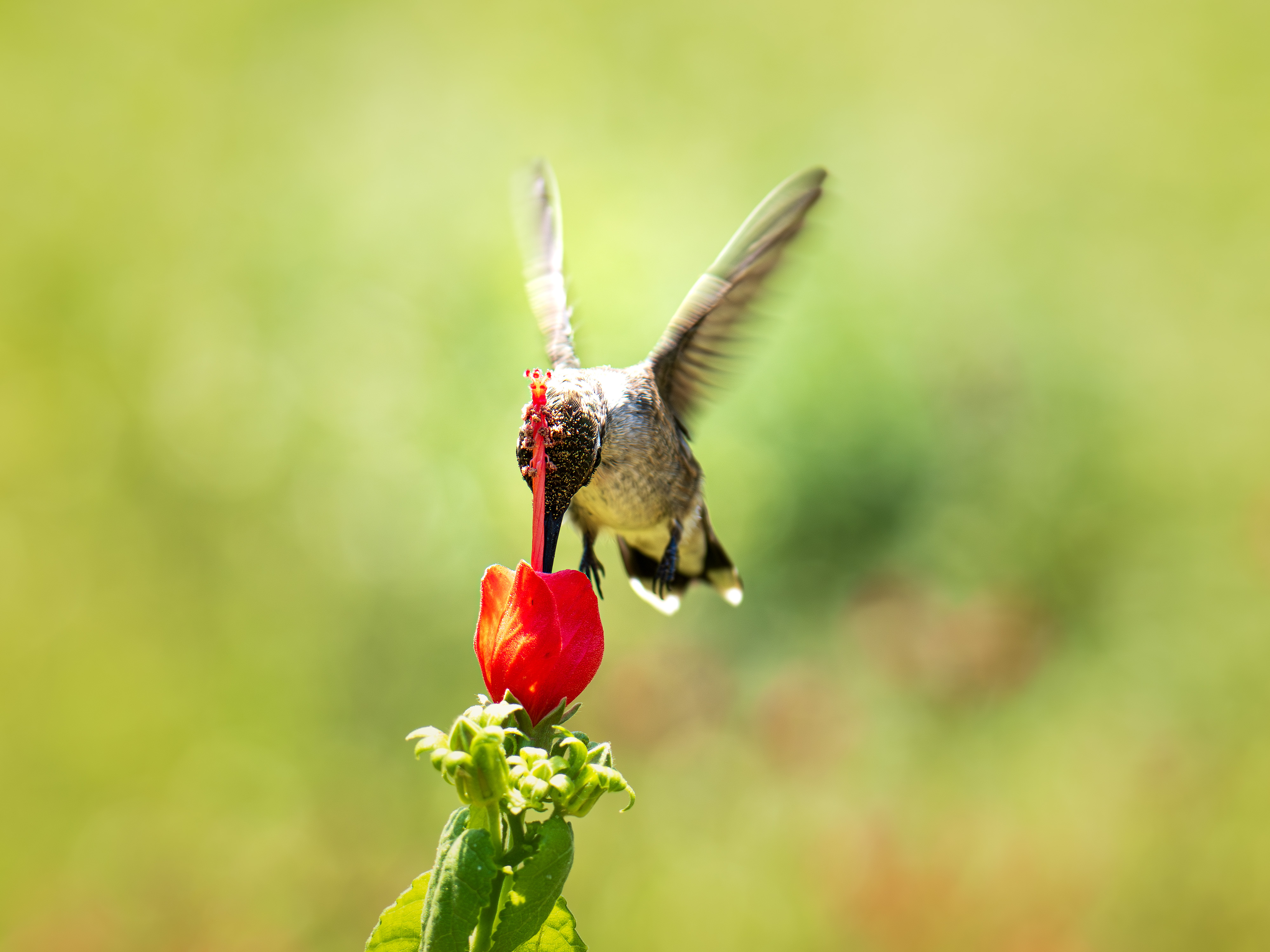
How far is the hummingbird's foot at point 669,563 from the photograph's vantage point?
1.80 metres

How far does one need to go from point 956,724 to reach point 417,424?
2234 mm

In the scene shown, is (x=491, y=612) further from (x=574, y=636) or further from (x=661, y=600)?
(x=661, y=600)

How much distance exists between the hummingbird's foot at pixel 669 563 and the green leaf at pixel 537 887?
1033mm

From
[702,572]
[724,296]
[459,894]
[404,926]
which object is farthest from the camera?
[702,572]

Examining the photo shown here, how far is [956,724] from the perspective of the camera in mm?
3246

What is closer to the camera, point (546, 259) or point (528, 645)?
point (528, 645)

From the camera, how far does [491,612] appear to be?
877mm

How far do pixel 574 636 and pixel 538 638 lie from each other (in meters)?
0.04

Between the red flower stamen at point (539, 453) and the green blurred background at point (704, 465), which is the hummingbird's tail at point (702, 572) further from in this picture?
the green blurred background at point (704, 465)

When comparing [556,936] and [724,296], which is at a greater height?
[724,296]

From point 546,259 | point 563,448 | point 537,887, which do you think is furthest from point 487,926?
point 546,259

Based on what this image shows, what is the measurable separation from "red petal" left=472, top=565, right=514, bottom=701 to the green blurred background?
2306 mm

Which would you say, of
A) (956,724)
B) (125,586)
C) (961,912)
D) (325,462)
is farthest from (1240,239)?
(125,586)

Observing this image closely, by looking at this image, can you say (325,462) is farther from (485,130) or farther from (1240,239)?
(1240,239)
